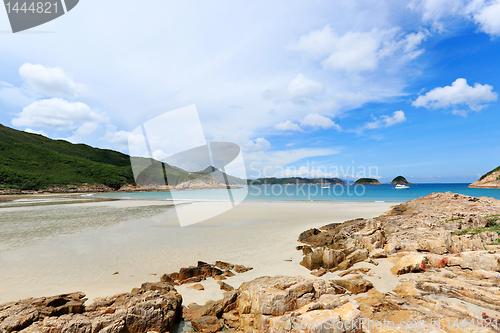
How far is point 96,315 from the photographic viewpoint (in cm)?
396

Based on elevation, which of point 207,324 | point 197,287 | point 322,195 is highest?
point 207,324

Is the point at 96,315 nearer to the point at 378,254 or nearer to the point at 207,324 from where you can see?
the point at 207,324

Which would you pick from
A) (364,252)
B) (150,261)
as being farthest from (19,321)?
(364,252)

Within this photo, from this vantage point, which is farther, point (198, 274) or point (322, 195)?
point (322, 195)

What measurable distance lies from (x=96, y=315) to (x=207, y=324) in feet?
6.94

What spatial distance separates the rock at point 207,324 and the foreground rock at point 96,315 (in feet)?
1.66

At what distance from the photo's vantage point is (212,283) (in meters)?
6.81

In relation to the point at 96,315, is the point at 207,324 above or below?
below

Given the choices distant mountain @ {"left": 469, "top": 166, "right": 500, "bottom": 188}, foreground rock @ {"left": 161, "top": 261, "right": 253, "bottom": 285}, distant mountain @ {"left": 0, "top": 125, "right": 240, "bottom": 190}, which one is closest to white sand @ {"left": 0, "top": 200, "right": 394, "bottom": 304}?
foreground rock @ {"left": 161, "top": 261, "right": 253, "bottom": 285}

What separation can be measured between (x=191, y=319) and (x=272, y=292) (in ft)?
6.62

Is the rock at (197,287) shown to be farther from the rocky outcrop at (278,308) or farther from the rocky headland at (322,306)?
the rocky outcrop at (278,308)

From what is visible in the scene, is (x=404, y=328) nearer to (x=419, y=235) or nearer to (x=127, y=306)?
(x=127, y=306)

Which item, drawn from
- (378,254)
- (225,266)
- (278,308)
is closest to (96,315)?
(278,308)

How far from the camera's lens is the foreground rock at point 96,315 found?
359 cm
